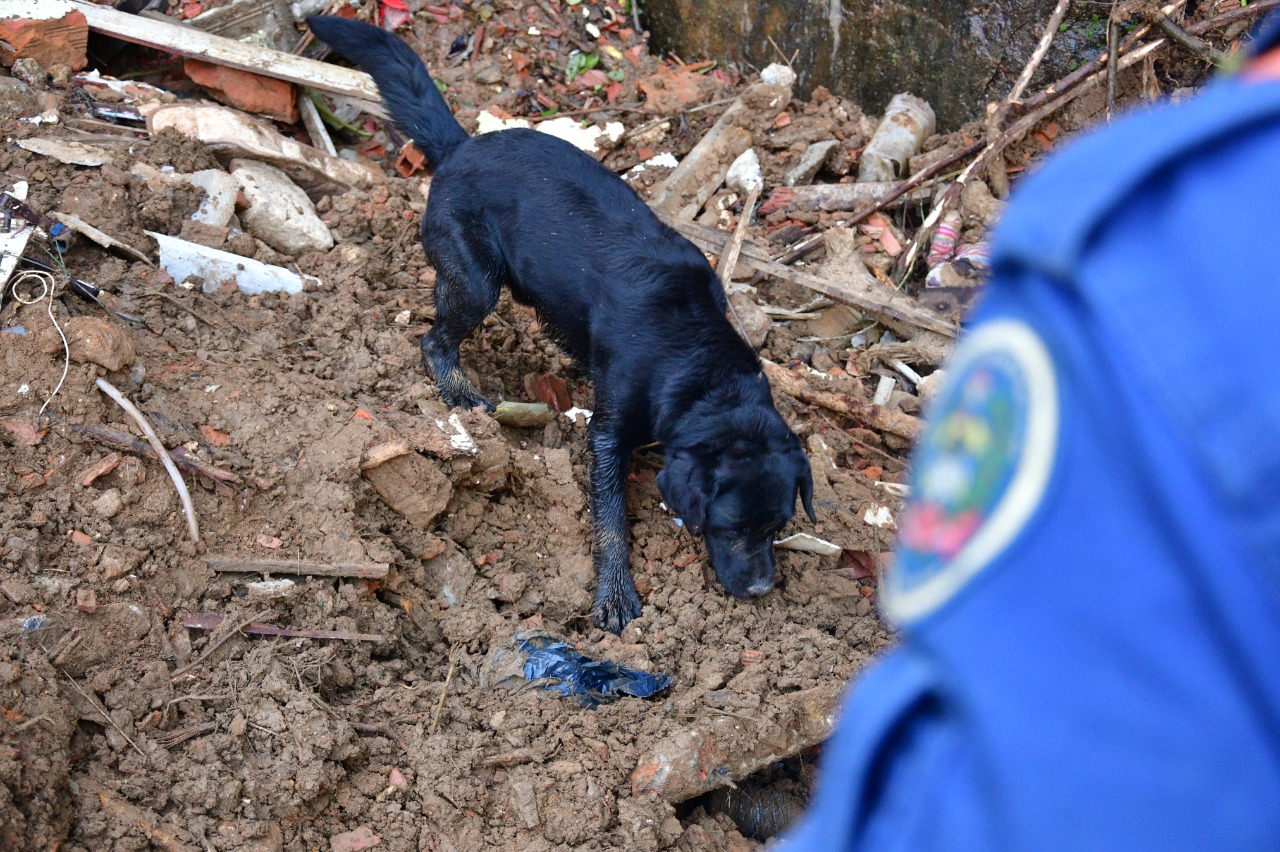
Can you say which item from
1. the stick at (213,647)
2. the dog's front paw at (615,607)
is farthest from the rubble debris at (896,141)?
the stick at (213,647)

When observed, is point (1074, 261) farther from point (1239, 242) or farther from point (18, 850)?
point (18, 850)

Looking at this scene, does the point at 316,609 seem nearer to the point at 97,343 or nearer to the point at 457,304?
the point at 97,343

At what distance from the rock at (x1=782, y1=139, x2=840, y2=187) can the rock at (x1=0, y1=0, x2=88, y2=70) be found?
5393mm

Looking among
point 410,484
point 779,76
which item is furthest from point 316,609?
point 779,76

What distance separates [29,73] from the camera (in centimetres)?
677

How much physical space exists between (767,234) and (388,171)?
3160 millimetres

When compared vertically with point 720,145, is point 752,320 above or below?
below

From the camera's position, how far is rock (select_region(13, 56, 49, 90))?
6.75 m

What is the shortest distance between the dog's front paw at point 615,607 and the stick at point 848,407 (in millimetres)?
1798

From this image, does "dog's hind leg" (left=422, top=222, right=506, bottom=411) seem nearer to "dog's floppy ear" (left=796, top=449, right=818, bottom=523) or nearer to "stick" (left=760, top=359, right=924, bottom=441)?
"stick" (left=760, top=359, right=924, bottom=441)

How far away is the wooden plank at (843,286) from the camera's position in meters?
6.78

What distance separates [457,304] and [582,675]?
252cm

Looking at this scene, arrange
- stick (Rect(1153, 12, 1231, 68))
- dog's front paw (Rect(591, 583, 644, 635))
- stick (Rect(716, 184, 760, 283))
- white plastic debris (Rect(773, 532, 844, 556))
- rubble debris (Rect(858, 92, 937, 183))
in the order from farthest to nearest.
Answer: rubble debris (Rect(858, 92, 937, 183)) < stick (Rect(716, 184, 760, 283)) < stick (Rect(1153, 12, 1231, 68)) < white plastic debris (Rect(773, 532, 844, 556)) < dog's front paw (Rect(591, 583, 644, 635))

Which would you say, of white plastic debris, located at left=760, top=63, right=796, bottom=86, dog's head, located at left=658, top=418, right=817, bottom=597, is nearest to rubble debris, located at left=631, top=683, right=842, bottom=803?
dog's head, located at left=658, top=418, right=817, bottom=597
